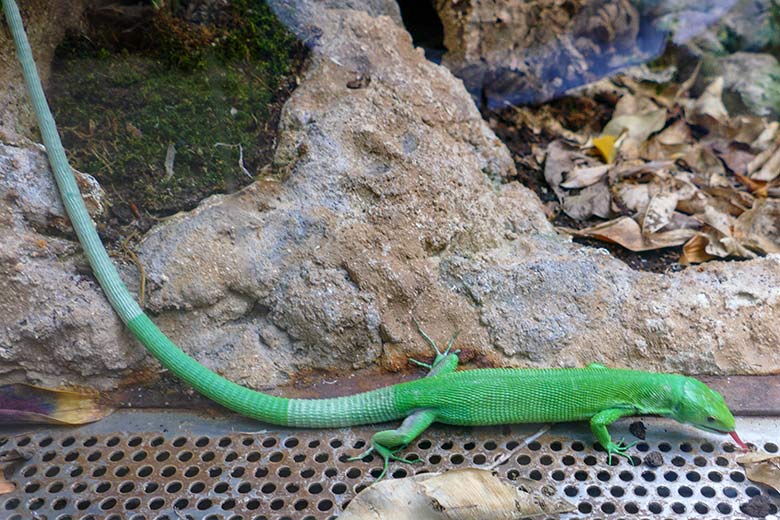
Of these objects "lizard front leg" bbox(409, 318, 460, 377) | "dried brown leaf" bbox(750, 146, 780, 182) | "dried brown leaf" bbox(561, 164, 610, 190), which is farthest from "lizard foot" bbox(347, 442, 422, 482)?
"dried brown leaf" bbox(750, 146, 780, 182)

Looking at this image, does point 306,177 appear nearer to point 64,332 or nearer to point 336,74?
point 336,74

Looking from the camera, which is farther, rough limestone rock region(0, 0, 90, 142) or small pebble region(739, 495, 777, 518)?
rough limestone rock region(0, 0, 90, 142)

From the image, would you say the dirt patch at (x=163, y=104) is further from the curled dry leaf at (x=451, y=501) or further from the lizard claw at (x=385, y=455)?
the curled dry leaf at (x=451, y=501)

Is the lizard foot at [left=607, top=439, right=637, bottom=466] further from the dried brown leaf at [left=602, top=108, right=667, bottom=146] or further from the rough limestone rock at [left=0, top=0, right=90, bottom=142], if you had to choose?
the rough limestone rock at [left=0, top=0, right=90, bottom=142]

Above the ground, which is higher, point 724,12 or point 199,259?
point 724,12

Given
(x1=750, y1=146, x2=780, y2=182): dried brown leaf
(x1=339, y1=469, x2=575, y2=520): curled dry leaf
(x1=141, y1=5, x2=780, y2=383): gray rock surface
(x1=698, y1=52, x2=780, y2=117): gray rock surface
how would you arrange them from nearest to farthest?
(x1=339, y1=469, x2=575, y2=520): curled dry leaf < (x1=141, y1=5, x2=780, y2=383): gray rock surface < (x1=750, y1=146, x2=780, y2=182): dried brown leaf < (x1=698, y1=52, x2=780, y2=117): gray rock surface

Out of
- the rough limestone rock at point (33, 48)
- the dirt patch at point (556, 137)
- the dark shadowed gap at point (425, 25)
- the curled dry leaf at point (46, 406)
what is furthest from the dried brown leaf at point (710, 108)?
the curled dry leaf at point (46, 406)

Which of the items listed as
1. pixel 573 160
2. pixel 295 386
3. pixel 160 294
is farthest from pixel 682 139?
pixel 160 294
